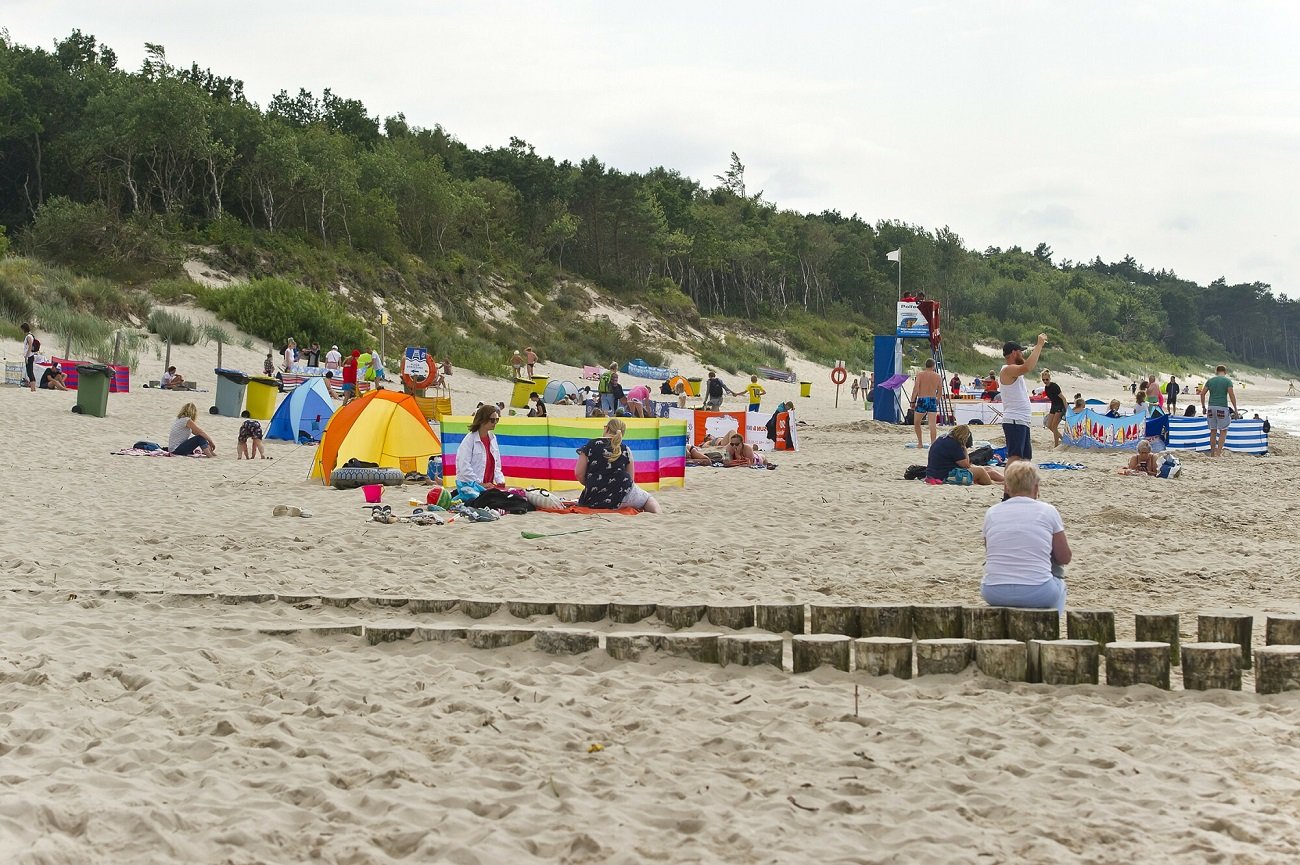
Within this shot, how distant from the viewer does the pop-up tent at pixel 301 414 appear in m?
17.5

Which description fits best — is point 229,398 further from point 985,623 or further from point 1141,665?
point 1141,665

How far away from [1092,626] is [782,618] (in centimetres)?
138

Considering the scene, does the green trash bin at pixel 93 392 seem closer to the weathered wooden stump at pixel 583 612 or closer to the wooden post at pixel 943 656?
the weathered wooden stump at pixel 583 612

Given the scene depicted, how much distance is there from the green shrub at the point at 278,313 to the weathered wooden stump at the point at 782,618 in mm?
27681

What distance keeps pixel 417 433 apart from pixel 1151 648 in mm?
9063

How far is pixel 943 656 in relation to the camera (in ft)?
16.3

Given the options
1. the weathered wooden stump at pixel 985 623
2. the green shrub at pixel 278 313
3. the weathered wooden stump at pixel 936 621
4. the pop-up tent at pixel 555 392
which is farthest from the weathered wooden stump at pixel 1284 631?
the green shrub at pixel 278 313

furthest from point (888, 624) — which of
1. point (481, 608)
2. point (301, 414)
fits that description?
point (301, 414)

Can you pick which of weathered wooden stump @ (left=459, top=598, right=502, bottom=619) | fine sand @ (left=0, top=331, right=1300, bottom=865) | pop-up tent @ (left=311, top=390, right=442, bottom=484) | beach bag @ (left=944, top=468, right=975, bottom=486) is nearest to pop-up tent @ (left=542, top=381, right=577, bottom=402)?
pop-up tent @ (left=311, top=390, right=442, bottom=484)

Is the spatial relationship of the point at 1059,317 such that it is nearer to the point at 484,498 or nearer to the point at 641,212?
the point at 641,212

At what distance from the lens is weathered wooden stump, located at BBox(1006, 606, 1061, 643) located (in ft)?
17.2

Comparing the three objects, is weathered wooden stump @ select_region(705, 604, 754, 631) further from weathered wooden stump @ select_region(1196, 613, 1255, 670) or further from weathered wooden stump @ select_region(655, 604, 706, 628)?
weathered wooden stump @ select_region(1196, 613, 1255, 670)

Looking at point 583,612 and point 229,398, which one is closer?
point 583,612

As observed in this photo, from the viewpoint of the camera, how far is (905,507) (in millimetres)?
10805
